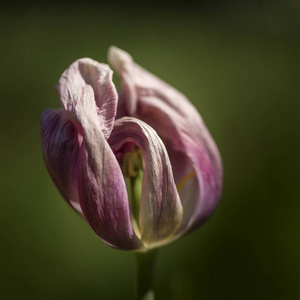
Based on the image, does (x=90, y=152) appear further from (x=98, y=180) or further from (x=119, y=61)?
(x=119, y=61)

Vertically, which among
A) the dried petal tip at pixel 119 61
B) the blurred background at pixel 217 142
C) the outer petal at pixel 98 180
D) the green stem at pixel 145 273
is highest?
the dried petal tip at pixel 119 61

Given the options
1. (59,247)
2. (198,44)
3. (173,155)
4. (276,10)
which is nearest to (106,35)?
(198,44)

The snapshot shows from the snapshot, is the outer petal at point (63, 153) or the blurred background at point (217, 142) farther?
the blurred background at point (217, 142)

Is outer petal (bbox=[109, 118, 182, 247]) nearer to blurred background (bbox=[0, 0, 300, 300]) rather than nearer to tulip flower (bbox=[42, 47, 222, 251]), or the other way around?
tulip flower (bbox=[42, 47, 222, 251])

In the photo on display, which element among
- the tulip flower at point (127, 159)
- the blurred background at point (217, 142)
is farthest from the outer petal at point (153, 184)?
the blurred background at point (217, 142)

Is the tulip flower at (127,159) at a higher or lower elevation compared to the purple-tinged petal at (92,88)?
lower

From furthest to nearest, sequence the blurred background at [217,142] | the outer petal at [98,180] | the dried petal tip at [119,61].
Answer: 1. the blurred background at [217,142]
2. the dried petal tip at [119,61]
3. the outer petal at [98,180]

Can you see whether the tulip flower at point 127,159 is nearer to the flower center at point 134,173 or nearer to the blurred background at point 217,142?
the flower center at point 134,173

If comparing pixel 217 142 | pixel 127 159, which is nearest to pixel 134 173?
pixel 127 159

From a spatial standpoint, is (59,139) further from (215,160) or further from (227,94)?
(227,94)
